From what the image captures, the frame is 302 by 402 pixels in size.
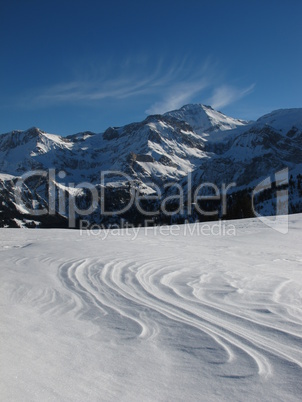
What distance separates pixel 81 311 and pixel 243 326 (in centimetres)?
232

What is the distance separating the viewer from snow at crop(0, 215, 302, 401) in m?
2.69

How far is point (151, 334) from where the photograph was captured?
376 cm

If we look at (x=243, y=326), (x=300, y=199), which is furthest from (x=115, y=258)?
(x=300, y=199)

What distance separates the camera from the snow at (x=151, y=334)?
2.69 m

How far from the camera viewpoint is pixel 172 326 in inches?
157

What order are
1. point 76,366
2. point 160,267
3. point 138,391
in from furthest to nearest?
point 160,267, point 76,366, point 138,391

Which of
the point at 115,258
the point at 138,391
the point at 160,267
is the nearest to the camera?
the point at 138,391

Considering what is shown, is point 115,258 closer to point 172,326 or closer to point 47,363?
point 172,326

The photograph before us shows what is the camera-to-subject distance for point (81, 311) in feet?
15.3

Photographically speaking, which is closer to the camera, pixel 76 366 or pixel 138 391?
pixel 138 391

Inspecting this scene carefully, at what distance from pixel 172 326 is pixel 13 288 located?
356cm

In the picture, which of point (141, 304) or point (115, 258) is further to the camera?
point (115, 258)

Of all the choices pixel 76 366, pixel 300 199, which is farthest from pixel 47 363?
pixel 300 199

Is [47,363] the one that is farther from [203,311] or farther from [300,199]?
[300,199]
